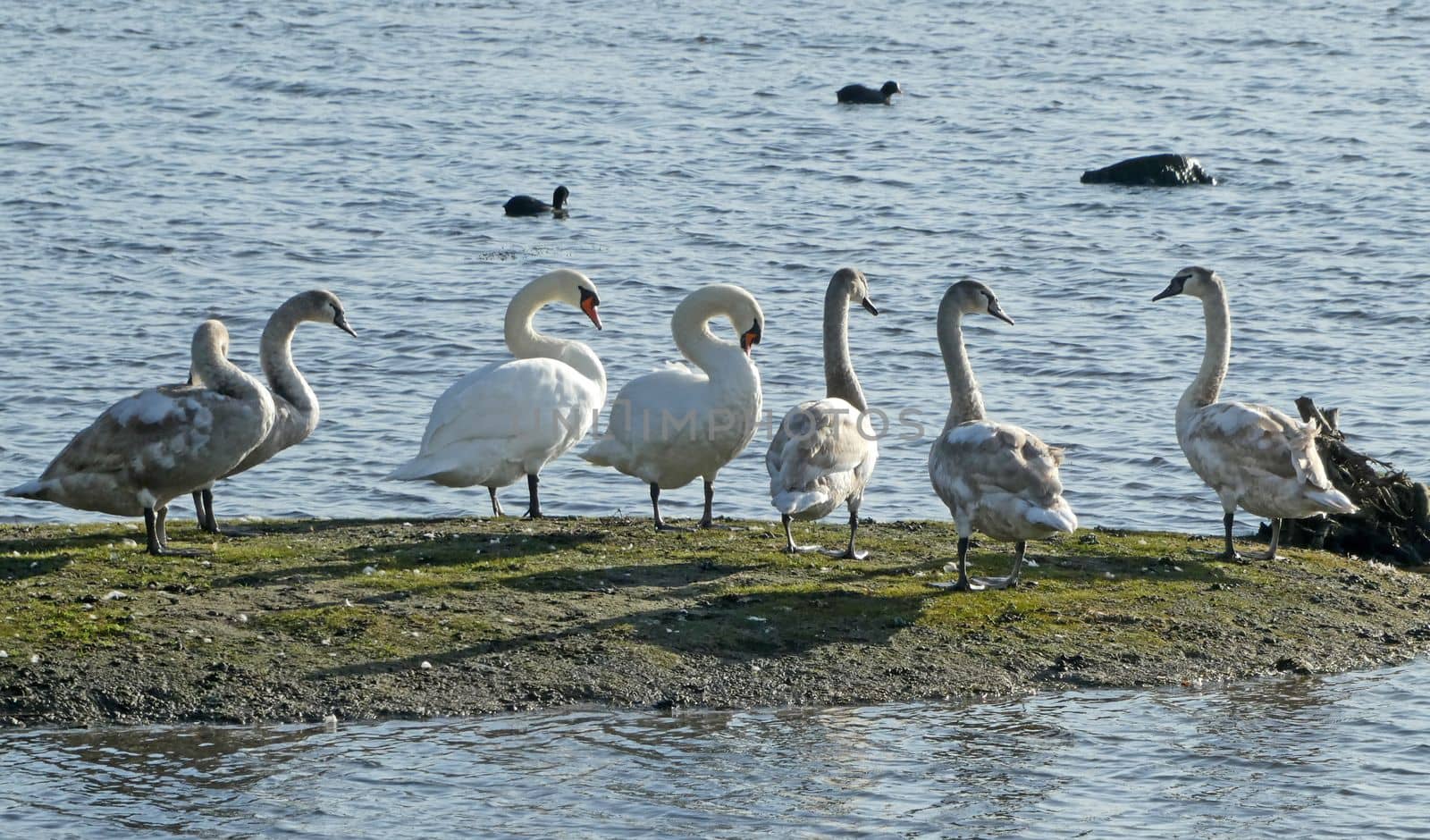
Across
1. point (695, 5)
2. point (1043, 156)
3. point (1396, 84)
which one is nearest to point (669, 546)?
point (1043, 156)

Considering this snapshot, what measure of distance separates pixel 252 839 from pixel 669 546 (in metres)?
4.11

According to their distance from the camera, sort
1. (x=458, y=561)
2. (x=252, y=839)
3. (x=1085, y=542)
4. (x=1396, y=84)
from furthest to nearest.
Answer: (x=1396, y=84) < (x=1085, y=542) < (x=458, y=561) < (x=252, y=839)

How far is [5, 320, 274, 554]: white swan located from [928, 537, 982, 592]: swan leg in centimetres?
395

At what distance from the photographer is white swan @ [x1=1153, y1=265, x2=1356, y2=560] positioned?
35.3 feet

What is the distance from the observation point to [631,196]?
29906 mm

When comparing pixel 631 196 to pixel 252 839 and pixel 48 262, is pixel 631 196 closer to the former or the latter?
pixel 48 262

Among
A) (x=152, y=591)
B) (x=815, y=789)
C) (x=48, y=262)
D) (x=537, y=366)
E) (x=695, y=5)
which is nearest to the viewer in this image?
(x=815, y=789)

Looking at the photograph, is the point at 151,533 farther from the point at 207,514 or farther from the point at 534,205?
the point at 534,205

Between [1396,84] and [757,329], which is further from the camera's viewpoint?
[1396,84]

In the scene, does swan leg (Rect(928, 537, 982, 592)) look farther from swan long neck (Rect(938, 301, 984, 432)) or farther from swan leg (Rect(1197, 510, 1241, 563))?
swan leg (Rect(1197, 510, 1241, 563))

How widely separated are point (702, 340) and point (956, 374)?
5.25 feet

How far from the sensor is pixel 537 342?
1394cm

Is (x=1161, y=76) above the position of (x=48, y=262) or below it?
above

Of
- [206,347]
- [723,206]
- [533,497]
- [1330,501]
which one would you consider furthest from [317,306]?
[723,206]
